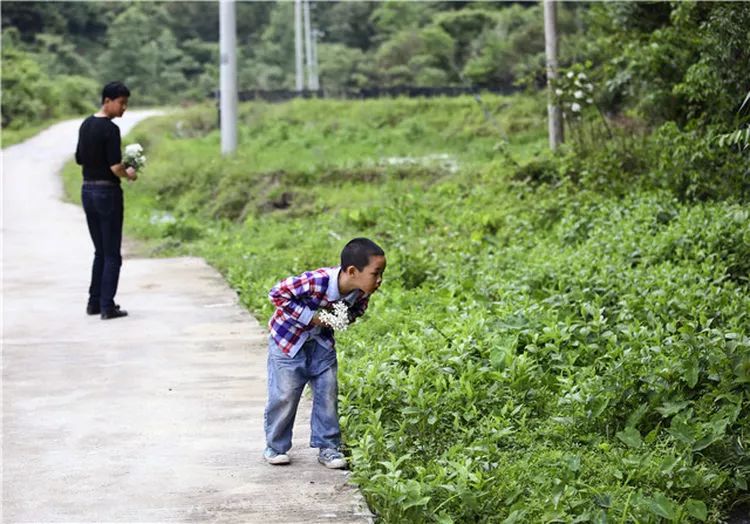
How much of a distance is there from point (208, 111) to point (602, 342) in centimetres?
2616

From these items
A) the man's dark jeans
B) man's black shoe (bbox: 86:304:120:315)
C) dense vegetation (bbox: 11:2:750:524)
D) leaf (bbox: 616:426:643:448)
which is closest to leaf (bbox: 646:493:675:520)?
dense vegetation (bbox: 11:2:750:524)

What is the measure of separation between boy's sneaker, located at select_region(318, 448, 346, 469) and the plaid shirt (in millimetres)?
516

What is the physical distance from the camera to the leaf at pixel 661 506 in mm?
4637

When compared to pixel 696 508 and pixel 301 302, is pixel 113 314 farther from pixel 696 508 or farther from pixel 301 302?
pixel 696 508

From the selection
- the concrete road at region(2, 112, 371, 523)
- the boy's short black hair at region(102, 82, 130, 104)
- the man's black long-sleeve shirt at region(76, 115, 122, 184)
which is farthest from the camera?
the man's black long-sleeve shirt at region(76, 115, 122, 184)

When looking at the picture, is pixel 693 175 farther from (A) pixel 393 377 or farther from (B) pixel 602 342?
(A) pixel 393 377

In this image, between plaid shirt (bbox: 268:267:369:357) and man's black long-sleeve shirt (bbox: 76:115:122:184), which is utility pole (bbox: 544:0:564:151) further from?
plaid shirt (bbox: 268:267:369:357)

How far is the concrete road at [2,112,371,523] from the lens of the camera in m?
5.04

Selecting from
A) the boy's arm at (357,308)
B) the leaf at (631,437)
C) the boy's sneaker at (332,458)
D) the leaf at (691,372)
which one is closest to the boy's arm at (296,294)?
the boy's arm at (357,308)

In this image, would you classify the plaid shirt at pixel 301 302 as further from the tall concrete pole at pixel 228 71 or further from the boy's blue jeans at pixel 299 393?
the tall concrete pole at pixel 228 71

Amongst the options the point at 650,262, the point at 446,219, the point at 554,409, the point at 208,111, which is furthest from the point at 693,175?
the point at 208,111

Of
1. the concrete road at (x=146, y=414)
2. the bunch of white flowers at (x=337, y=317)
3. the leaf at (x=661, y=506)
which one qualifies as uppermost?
the bunch of white flowers at (x=337, y=317)

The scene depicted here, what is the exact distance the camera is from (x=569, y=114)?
15.8 meters

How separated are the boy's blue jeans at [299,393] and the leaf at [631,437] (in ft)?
4.71
